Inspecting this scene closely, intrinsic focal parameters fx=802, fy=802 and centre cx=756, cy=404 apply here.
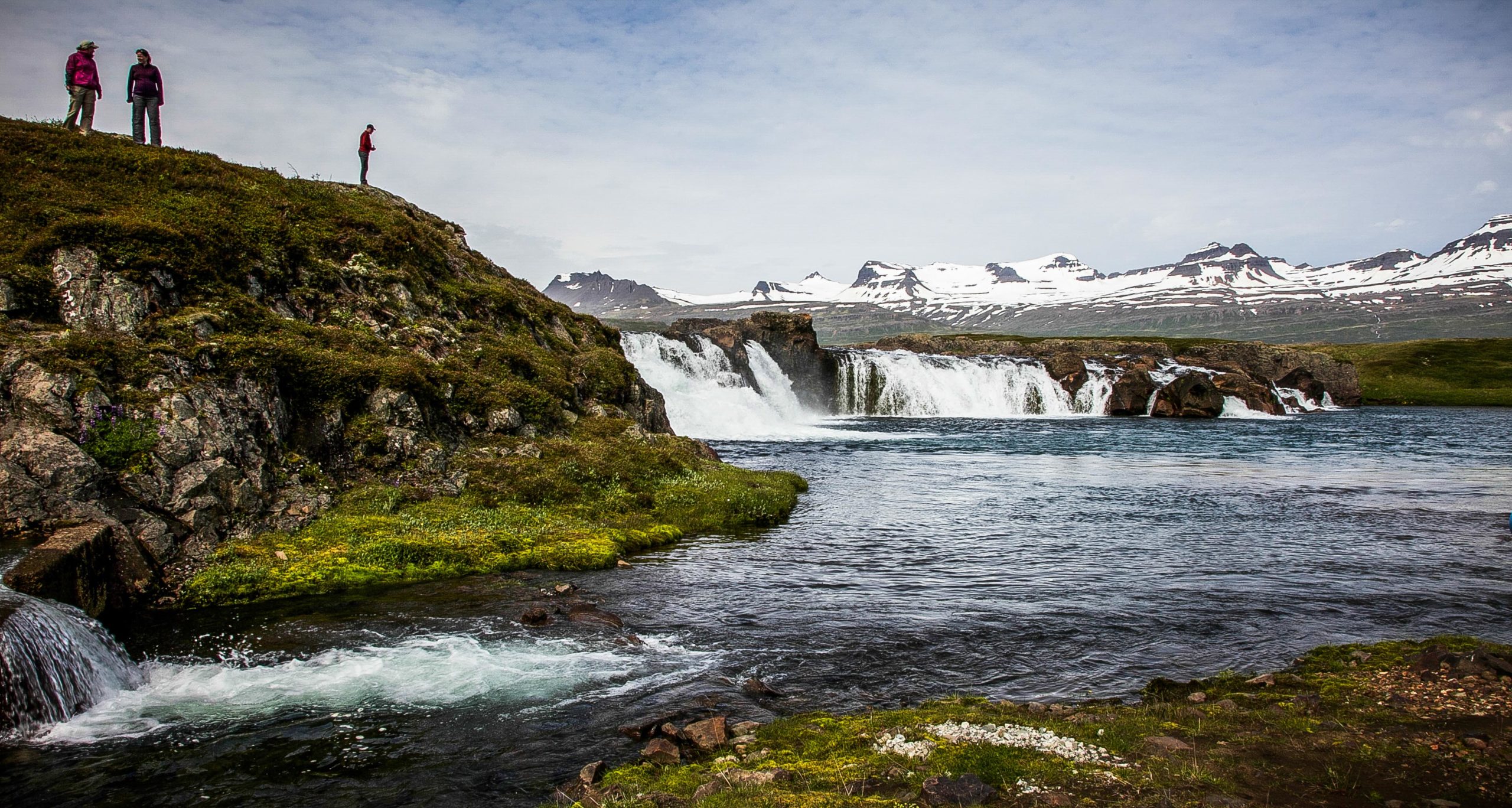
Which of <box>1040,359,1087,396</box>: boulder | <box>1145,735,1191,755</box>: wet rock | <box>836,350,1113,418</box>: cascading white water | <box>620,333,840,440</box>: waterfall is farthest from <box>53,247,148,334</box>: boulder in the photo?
<box>1040,359,1087,396</box>: boulder

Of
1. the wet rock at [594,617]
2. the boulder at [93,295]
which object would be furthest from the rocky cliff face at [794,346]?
the wet rock at [594,617]

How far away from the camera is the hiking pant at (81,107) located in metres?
27.9

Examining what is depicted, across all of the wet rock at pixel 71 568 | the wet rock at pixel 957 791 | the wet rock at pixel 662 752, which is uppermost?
the wet rock at pixel 71 568

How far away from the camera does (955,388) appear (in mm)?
98500

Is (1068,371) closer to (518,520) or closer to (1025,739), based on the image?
(518,520)

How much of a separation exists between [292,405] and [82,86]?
680 inches

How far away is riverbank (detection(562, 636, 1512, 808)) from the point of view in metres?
7.71

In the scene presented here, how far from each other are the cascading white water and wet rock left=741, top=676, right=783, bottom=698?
81.8m

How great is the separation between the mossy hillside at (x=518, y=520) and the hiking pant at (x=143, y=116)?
19.2 meters

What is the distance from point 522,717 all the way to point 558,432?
1682 cm

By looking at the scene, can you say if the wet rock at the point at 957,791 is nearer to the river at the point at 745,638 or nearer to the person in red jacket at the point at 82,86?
the river at the point at 745,638

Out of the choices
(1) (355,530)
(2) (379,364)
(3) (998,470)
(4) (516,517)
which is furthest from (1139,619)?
(3) (998,470)

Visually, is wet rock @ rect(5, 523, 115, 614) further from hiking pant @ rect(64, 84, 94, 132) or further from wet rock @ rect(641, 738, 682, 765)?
hiking pant @ rect(64, 84, 94, 132)

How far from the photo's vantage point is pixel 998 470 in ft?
143
